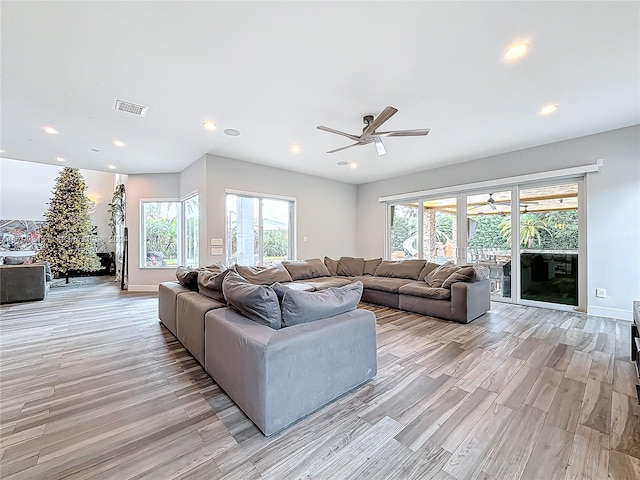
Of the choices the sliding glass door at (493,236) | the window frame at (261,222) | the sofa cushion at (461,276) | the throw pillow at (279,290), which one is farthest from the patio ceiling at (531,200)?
the throw pillow at (279,290)

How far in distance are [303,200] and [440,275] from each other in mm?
3771

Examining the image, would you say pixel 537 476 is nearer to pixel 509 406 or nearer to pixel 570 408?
pixel 509 406

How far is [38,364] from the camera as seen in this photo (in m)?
2.69

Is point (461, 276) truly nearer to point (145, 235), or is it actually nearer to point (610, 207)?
point (610, 207)

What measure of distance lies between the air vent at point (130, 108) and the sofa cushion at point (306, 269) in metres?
3.29

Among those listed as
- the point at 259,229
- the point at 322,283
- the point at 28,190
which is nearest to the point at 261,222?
the point at 259,229

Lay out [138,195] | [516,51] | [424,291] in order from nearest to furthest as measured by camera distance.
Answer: [516,51], [424,291], [138,195]

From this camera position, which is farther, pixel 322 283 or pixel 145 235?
pixel 145 235

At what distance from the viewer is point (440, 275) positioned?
456cm

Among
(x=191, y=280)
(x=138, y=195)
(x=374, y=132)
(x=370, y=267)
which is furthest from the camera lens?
(x=138, y=195)

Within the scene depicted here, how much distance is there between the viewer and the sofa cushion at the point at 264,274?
4.51 metres

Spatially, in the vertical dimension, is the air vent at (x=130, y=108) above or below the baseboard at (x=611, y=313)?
above

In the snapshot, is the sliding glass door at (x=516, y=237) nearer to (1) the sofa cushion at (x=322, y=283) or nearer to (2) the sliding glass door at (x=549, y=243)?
(2) the sliding glass door at (x=549, y=243)

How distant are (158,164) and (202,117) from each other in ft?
10.4
